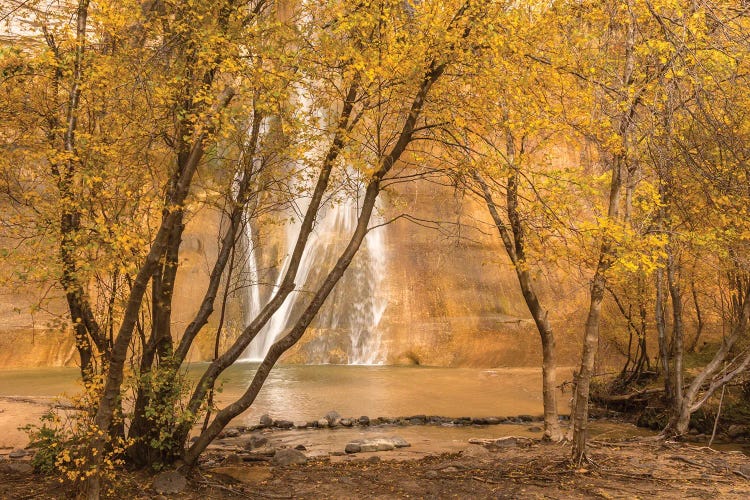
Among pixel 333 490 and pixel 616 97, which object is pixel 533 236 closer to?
pixel 616 97

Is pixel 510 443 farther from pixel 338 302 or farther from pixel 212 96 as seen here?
pixel 338 302

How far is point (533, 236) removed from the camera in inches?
348

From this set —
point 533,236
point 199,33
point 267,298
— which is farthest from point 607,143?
point 267,298

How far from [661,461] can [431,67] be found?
247 inches

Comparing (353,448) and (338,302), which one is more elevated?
(338,302)

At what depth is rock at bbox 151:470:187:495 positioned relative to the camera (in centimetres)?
712

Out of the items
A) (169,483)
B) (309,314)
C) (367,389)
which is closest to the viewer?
(169,483)

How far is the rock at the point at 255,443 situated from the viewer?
1178 cm

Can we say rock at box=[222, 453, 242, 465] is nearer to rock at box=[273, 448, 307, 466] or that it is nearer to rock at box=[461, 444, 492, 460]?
rock at box=[273, 448, 307, 466]

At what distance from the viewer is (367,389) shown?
64.5ft

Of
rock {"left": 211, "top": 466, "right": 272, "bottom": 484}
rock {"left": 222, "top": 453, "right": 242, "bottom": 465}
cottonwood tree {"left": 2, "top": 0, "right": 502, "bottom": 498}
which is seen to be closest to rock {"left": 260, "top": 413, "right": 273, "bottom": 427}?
rock {"left": 222, "top": 453, "right": 242, "bottom": 465}

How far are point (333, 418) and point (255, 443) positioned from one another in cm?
309

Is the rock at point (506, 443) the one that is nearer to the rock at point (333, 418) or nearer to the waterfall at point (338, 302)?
the rock at point (333, 418)

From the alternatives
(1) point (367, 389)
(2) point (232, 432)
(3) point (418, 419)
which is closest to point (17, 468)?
(2) point (232, 432)
